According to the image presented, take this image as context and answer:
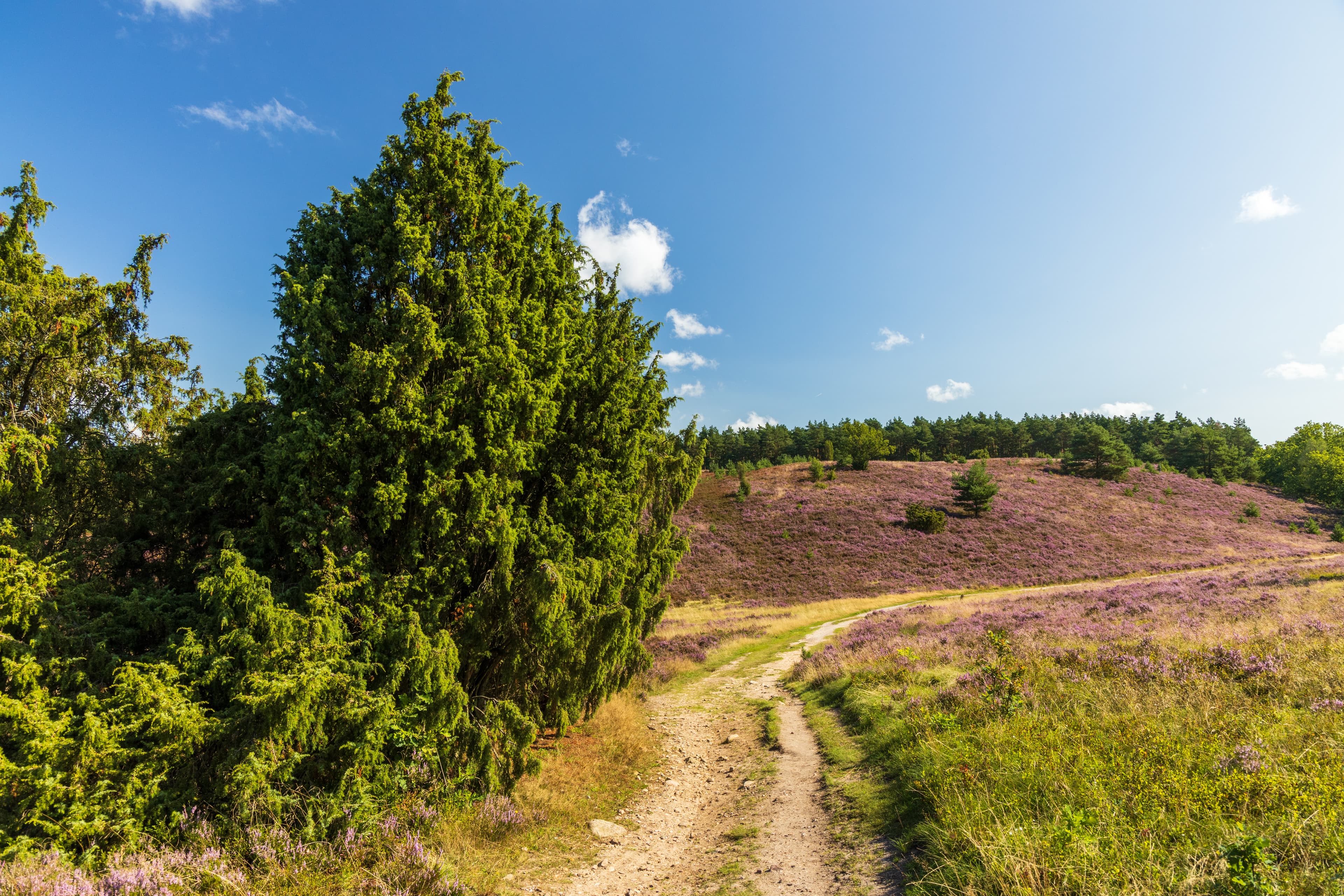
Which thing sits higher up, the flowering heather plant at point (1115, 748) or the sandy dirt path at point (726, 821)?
the flowering heather plant at point (1115, 748)

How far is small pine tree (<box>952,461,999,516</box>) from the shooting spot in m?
45.0

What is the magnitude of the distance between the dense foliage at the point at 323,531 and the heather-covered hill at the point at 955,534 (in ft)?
73.2

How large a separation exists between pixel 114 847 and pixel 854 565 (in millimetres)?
38947

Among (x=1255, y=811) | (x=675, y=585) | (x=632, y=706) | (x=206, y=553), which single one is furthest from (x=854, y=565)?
(x=206, y=553)

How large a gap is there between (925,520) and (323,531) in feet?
149

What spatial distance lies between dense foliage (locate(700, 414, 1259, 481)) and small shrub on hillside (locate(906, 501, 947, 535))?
57.0ft

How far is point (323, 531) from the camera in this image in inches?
248

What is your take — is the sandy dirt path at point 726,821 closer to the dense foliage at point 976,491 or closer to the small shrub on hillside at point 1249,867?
the small shrub on hillside at point 1249,867

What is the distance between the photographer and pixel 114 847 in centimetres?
445

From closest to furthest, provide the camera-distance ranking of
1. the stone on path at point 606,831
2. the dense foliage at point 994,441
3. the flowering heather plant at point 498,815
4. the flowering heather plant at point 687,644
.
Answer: the flowering heather plant at point 498,815
the stone on path at point 606,831
the flowering heather plant at point 687,644
the dense foliage at point 994,441

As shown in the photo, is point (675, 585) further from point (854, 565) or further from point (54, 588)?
point (54, 588)

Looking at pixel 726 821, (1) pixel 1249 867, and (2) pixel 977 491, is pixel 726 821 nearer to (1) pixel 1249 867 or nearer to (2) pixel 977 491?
(1) pixel 1249 867

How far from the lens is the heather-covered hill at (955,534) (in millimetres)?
36000

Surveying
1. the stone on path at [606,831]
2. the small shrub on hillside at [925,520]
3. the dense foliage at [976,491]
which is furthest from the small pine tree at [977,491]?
the stone on path at [606,831]
